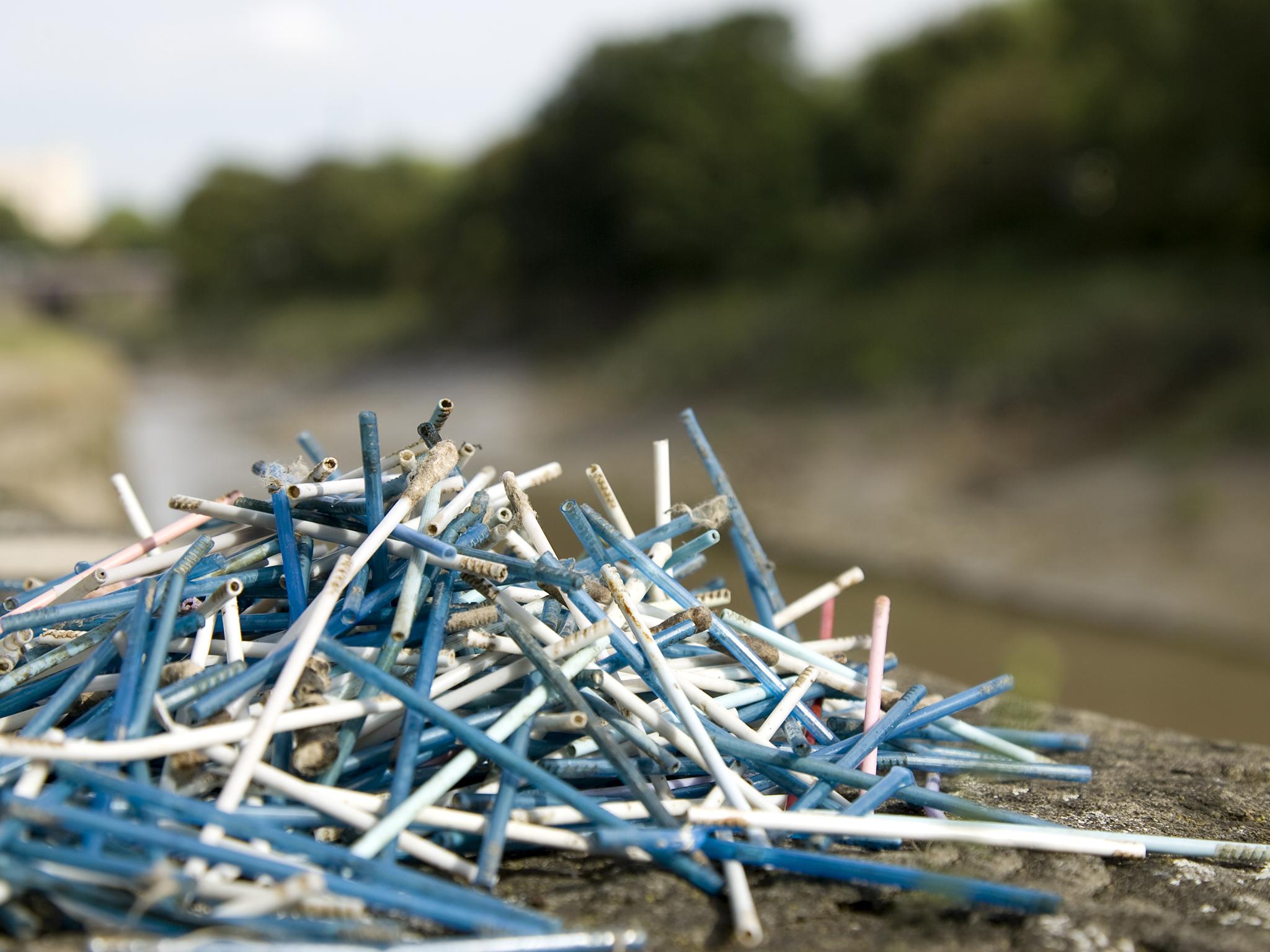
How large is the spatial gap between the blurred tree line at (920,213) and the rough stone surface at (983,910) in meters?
12.7

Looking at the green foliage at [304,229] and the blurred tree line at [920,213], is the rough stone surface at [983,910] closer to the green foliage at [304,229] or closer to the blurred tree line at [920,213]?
the blurred tree line at [920,213]

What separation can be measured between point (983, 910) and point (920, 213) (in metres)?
19.9

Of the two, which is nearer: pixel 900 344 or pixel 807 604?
pixel 807 604

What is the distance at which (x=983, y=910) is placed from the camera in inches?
88.4

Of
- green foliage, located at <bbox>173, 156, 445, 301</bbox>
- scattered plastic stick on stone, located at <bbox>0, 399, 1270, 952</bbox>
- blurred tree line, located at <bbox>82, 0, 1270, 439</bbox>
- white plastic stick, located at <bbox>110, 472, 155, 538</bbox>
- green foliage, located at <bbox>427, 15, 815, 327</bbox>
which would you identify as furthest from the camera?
green foliage, located at <bbox>173, 156, 445, 301</bbox>

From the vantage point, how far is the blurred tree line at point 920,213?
15906 millimetres

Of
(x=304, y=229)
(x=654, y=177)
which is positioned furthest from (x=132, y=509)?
(x=304, y=229)

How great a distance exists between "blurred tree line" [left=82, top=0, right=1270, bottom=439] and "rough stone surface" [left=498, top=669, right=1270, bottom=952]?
1275cm

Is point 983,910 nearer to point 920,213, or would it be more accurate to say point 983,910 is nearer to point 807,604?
point 807,604

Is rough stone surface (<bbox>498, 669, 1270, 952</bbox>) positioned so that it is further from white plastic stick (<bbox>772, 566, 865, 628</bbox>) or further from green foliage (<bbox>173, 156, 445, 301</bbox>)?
green foliage (<bbox>173, 156, 445, 301</bbox>)

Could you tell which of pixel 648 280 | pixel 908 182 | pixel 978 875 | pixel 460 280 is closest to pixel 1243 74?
pixel 908 182

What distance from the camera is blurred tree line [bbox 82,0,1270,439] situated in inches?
626

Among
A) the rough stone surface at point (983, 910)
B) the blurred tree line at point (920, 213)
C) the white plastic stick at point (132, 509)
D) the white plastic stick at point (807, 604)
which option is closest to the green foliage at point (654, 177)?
the blurred tree line at point (920, 213)

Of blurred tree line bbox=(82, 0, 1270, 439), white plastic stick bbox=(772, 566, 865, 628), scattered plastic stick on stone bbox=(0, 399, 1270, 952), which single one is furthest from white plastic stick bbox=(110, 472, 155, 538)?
blurred tree line bbox=(82, 0, 1270, 439)
